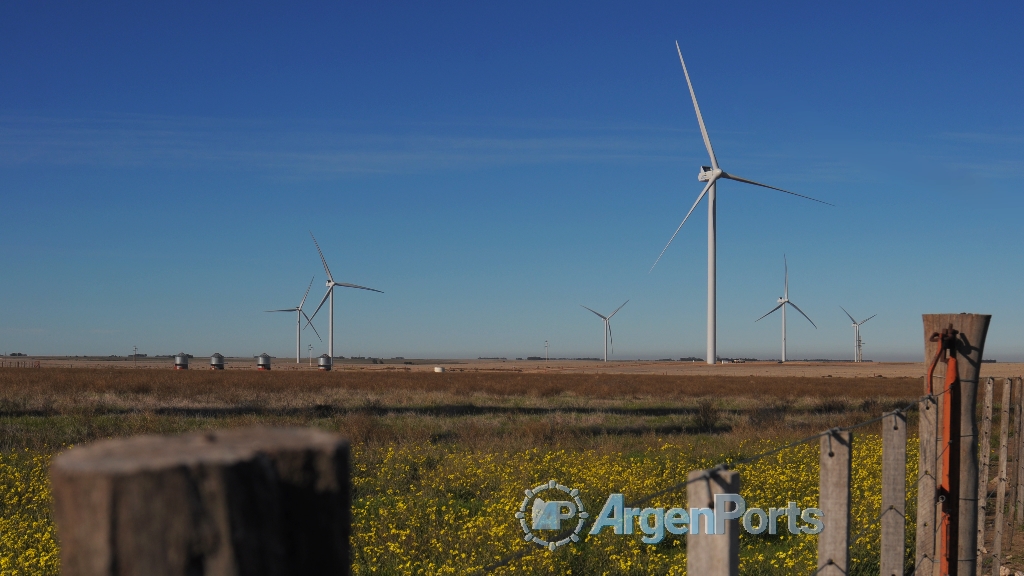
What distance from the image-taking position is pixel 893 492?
416 centimetres

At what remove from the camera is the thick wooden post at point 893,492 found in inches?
161

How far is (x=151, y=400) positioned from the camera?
30.2 metres

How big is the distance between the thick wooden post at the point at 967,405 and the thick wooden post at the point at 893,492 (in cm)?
107

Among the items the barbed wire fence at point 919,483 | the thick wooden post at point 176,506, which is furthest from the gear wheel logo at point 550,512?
the thick wooden post at point 176,506

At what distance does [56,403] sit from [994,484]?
28.4m

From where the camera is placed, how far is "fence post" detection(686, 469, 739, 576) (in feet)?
7.29

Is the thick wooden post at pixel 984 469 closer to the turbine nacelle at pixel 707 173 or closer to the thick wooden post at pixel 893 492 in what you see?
the thick wooden post at pixel 893 492

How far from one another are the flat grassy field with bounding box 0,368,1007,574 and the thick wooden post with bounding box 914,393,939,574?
4.00ft

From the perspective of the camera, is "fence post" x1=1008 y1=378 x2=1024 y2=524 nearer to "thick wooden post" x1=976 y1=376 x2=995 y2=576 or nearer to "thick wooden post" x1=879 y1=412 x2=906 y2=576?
"thick wooden post" x1=976 y1=376 x2=995 y2=576

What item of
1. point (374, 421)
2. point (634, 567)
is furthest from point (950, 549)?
point (374, 421)

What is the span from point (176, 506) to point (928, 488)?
4985 millimetres

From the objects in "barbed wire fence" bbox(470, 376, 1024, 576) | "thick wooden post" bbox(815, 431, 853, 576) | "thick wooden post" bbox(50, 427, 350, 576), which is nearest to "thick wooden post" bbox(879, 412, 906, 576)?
"barbed wire fence" bbox(470, 376, 1024, 576)

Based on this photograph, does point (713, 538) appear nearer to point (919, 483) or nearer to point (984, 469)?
point (919, 483)

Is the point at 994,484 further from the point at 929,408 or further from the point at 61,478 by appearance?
the point at 61,478
